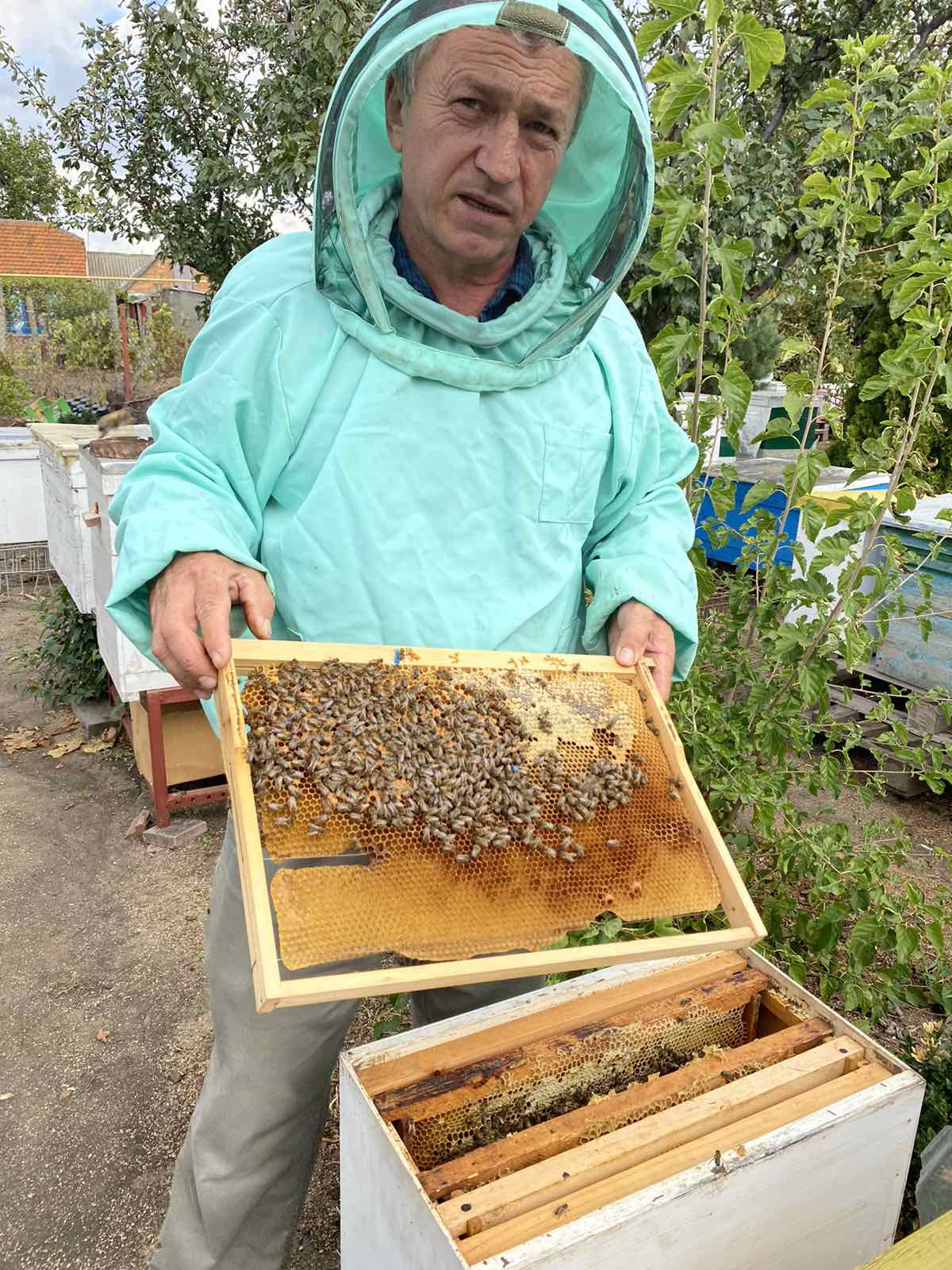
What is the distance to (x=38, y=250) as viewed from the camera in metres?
39.9

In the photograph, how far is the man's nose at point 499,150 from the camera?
5.72ft

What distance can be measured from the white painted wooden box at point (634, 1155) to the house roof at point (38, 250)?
41056mm

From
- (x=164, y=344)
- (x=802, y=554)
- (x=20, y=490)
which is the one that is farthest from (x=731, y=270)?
(x=164, y=344)

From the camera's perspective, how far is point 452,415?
1.90 metres

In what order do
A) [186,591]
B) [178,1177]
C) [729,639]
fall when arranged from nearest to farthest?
[186,591]
[178,1177]
[729,639]

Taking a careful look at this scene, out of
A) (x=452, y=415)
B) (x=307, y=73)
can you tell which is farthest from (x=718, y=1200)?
(x=307, y=73)

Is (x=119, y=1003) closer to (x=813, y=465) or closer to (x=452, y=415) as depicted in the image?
(x=452, y=415)

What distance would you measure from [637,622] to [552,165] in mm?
1000

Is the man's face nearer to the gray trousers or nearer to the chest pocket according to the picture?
the chest pocket

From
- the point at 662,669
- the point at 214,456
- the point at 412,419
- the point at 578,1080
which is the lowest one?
the point at 578,1080

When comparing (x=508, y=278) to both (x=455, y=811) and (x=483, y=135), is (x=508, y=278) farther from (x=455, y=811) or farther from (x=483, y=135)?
(x=455, y=811)

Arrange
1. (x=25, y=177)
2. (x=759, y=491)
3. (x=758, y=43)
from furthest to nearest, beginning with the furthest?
(x=25, y=177) < (x=759, y=491) < (x=758, y=43)

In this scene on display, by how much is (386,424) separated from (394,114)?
0.69 m

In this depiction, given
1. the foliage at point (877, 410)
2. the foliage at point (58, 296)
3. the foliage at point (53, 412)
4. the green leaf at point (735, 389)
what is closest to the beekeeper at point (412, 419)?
the green leaf at point (735, 389)
